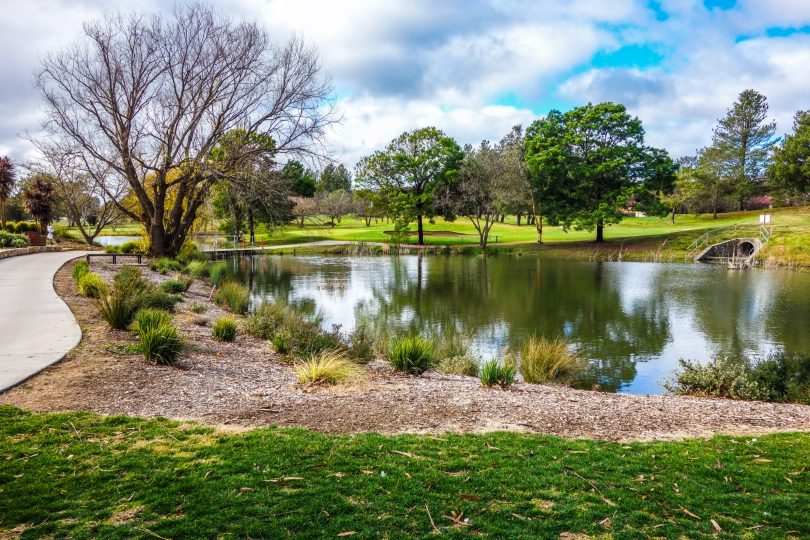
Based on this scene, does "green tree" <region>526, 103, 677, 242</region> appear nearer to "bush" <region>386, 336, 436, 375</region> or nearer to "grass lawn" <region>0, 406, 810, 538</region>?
"bush" <region>386, 336, 436, 375</region>

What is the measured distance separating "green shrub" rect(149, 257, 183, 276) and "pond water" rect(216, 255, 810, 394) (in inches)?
158

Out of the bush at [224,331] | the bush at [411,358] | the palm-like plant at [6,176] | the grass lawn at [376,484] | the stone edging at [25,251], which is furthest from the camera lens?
the palm-like plant at [6,176]

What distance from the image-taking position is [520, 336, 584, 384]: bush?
35.2 feet

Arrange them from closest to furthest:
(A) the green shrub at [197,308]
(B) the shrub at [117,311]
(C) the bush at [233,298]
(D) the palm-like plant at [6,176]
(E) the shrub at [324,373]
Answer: (E) the shrub at [324,373], (B) the shrub at [117,311], (A) the green shrub at [197,308], (C) the bush at [233,298], (D) the palm-like plant at [6,176]

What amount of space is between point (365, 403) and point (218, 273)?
26.2 meters

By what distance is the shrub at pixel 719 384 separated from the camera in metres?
9.20

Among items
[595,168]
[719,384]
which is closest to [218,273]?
[719,384]

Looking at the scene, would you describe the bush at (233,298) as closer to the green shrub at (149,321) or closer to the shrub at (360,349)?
the shrub at (360,349)

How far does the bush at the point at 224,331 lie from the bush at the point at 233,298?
628 cm

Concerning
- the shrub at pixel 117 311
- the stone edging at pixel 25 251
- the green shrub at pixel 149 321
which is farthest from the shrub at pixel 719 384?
the stone edging at pixel 25 251

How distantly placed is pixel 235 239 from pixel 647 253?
36.4 meters

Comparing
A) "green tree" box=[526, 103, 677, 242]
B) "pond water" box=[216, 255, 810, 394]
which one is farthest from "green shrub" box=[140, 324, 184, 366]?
"green tree" box=[526, 103, 677, 242]

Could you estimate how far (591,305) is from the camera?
68.2 feet

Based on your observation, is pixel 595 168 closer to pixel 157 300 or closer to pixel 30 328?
pixel 157 300
